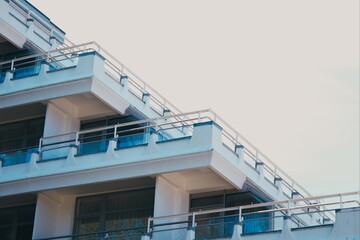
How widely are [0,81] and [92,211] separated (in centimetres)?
631

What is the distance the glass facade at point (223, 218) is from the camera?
30578 millimetres

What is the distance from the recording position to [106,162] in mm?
33844

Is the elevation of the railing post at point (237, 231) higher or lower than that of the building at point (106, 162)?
lower

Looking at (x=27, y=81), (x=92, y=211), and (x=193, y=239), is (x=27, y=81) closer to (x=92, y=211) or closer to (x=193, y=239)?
(x=92, y=211)

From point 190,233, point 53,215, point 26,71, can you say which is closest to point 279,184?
point 190,233

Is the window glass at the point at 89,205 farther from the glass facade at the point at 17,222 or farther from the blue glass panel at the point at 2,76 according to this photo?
the blue glass panel at the point at 2,76

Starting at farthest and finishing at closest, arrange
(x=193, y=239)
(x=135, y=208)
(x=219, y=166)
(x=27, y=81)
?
1. (x=27, y=81)
2. (x=135, y=208)
3. (x=219, y=166)
4. (x=193, y=239)

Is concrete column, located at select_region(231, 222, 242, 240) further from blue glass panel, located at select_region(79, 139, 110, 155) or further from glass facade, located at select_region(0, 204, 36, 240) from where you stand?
glass facade, located at select_region(0, 204, 36, 240)

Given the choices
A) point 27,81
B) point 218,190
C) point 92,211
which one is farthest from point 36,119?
point 218,190

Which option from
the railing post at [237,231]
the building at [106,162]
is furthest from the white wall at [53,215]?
the railing post at [237,231]

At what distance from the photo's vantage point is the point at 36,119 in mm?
38219

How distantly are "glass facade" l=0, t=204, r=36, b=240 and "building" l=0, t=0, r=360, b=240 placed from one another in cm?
5

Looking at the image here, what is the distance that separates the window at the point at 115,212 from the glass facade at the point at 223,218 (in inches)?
66.4

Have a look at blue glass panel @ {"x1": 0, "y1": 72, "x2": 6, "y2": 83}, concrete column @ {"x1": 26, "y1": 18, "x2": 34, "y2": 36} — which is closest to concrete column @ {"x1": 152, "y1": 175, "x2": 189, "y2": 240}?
blue glass panel @ {"x1": 0, "y1": 72, "x2": 6, "y2": 83}
